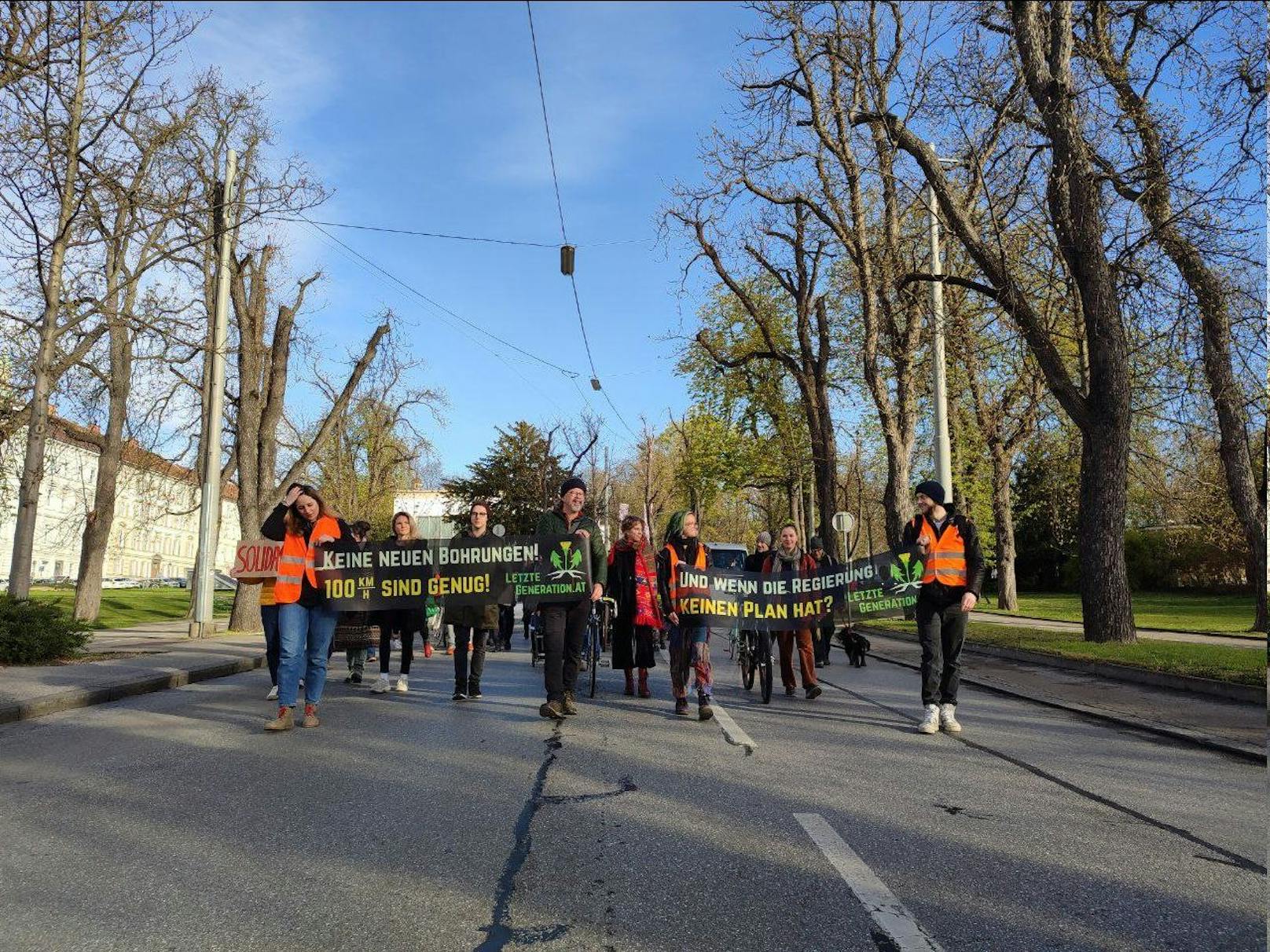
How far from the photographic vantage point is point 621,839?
15.4 feet

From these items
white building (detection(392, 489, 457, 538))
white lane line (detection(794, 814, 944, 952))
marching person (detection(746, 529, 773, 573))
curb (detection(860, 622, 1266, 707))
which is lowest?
white lane line (detection(794, 814, 944, 952))

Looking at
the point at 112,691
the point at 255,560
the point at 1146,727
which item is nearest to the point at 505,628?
the point at 255,560

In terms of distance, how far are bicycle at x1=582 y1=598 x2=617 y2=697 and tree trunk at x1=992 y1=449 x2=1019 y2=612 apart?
19.8 metres

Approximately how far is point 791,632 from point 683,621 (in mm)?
2054

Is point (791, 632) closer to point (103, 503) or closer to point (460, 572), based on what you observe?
point (460, 572)

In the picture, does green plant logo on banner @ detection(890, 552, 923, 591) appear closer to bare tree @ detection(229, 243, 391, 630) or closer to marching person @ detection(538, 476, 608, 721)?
marching person @ detection(538, 476, 608, 721)

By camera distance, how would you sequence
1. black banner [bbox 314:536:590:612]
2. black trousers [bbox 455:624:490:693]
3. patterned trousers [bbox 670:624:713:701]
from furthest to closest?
black trousers [bbox 455:624:490:693]
black banner [bbox 314:536:590:612]
patterned trousers [bbox 670:624:713:701]

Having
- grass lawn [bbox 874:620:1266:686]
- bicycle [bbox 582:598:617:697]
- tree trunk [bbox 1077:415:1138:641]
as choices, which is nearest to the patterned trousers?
bicycle [bbox 582:598:617:697]

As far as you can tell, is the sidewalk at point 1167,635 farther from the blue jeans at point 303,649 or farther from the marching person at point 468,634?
the blue jeans at point 303,649

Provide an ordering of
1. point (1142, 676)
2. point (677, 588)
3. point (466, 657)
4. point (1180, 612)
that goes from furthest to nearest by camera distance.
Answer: point (1180, 612)
point (1142, 676)
point (466, 657)
point (677, 588)

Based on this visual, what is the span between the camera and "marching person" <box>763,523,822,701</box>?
33.3ft

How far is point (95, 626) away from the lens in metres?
22.2

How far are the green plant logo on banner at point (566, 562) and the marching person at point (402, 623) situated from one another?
1.79 meters

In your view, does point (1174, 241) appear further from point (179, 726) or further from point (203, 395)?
point (203, 395)
